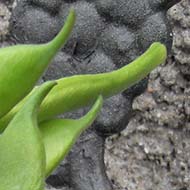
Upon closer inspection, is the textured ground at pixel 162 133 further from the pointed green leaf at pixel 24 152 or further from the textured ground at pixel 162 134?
the pointed green leaf at pixel 24 152

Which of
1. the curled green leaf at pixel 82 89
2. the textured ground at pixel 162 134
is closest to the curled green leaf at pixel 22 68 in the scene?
the curled green leaf at pixel 82 89

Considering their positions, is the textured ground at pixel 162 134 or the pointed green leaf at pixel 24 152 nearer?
the pointed green leaf at pixel 24 152

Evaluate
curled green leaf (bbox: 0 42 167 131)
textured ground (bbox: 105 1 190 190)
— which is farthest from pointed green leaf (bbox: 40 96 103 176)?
textured ground (bbox: 105 1 190 190)

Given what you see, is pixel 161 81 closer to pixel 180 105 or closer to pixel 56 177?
pixel 180 105

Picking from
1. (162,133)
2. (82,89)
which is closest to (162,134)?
(162,133)

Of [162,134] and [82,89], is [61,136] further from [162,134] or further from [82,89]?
[162,134]
